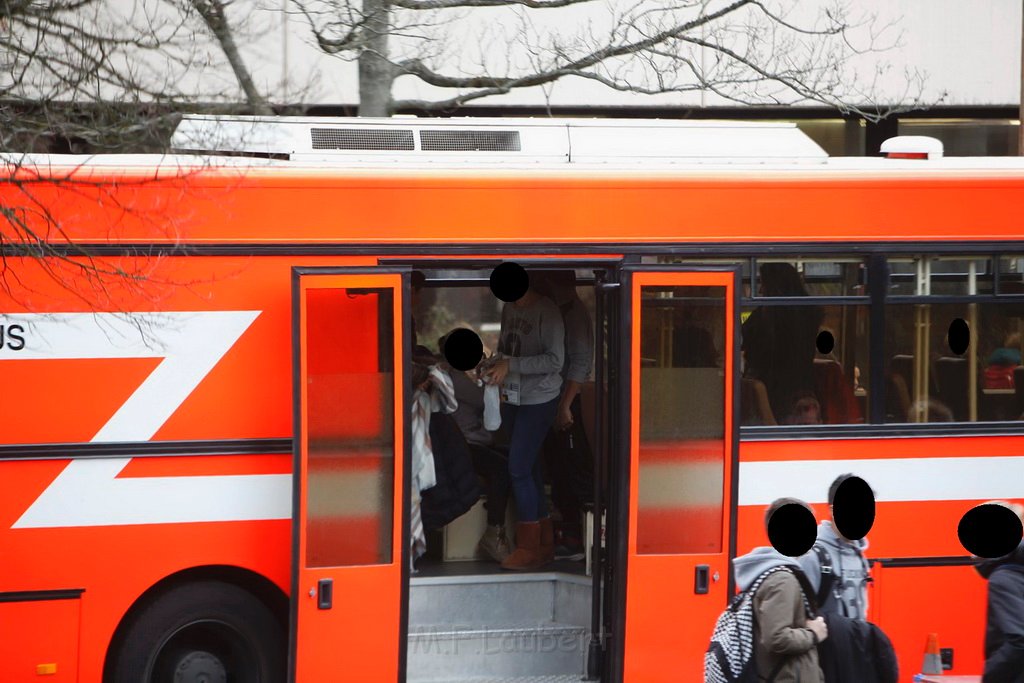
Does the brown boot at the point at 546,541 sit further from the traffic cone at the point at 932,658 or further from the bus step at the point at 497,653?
the traffic cone at the point at 932,658

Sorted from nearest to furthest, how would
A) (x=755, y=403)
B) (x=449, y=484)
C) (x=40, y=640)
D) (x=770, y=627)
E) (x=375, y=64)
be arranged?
(x=770, y=627) < (x=40, y=640) < (x=755, y=403) < (x=449, y=484) < (x=375, y=64)

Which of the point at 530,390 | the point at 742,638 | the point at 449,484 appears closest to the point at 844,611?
the point at 742,638

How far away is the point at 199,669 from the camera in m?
6.54

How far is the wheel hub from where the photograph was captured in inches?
256

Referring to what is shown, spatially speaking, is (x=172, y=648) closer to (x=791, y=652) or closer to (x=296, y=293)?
(x=296, y=293)

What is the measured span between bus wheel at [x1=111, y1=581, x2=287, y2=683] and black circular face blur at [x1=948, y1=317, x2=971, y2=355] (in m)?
4.12

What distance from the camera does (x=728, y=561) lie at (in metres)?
6.71

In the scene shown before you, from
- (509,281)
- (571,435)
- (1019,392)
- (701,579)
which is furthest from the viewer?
(571,435)

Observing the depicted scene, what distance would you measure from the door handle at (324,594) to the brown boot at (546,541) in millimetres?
Result: 1828

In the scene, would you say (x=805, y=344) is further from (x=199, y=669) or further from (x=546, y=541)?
(x=199, y=669)

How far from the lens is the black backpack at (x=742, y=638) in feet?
16.0

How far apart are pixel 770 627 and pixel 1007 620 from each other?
0.96 meters

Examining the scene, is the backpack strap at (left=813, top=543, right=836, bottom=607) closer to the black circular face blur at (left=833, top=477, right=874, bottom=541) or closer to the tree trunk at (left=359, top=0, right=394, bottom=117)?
the black circular face blur at (left=833, top=477, right=874, bottom=541)

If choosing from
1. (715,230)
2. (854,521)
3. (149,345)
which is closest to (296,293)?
(149,345)
